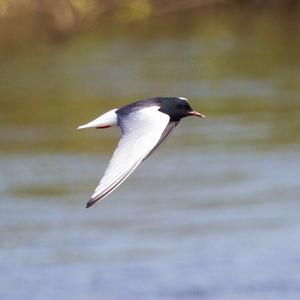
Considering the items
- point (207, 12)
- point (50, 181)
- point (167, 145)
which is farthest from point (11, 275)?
point (207, 12)

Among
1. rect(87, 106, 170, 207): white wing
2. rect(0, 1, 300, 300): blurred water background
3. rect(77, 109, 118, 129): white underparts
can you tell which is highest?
rect(0, 1, 300, 300): blurred water background

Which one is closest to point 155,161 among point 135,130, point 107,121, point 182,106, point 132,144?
point 182,106

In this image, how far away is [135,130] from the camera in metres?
→ 5.62

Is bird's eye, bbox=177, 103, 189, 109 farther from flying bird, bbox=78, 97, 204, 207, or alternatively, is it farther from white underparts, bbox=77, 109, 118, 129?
white underparts, bbox=77, 109, 118, 129

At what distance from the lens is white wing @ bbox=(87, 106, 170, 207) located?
5008 mm

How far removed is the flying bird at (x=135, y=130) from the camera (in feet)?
16.5

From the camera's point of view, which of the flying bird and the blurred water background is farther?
the blurred water background

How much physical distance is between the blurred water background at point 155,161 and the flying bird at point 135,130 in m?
6.61

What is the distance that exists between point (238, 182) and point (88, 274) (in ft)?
12.6

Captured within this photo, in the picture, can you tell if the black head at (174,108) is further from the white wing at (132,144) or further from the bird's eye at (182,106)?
the white wing at (132,144)

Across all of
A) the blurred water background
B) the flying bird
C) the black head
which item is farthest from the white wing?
the blurred water background

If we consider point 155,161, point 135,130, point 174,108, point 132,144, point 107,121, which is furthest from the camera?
point 155,161

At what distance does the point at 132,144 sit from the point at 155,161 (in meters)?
13.4

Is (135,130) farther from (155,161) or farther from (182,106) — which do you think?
(155,161)
